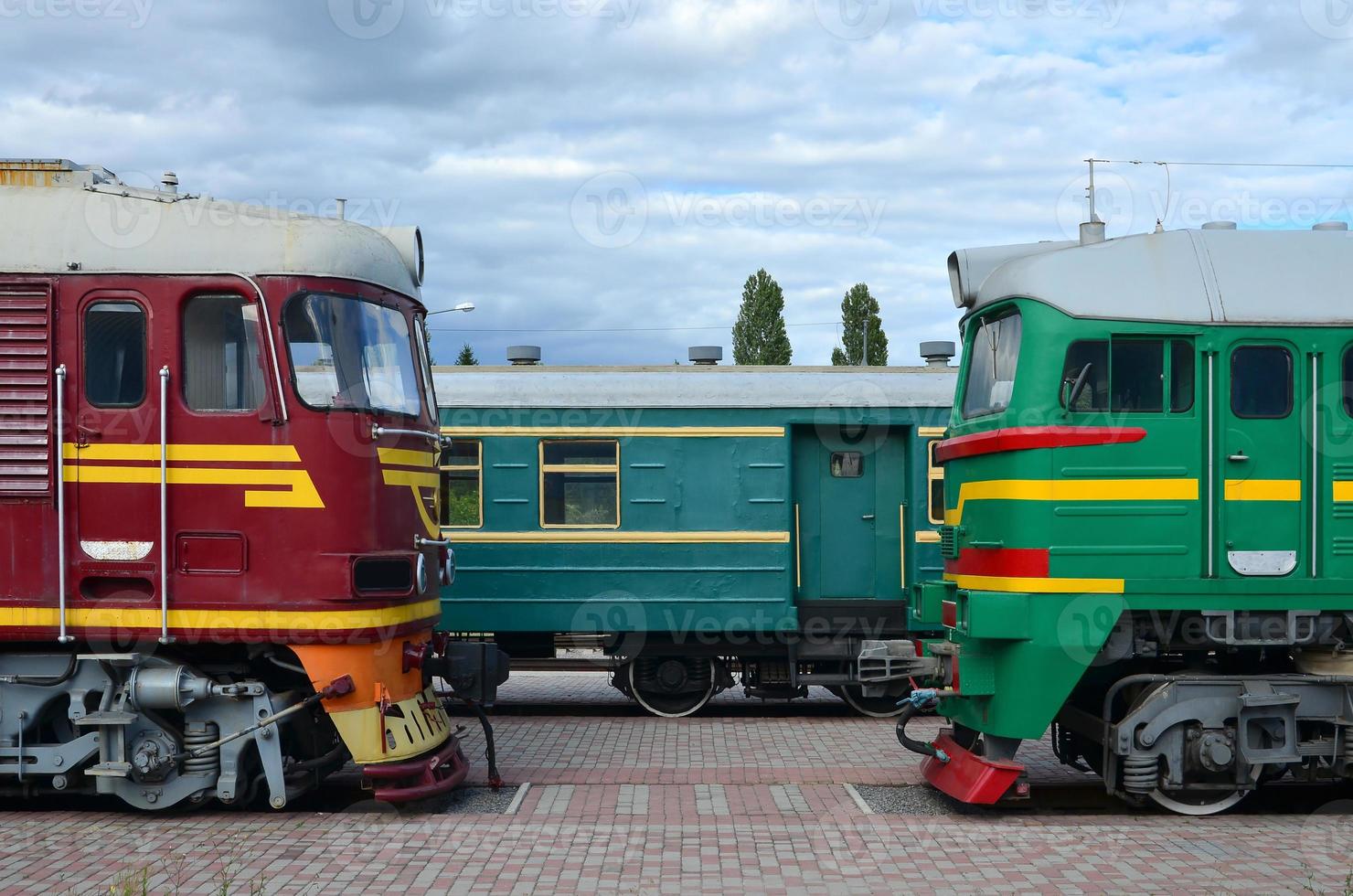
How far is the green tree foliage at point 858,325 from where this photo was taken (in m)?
51.8

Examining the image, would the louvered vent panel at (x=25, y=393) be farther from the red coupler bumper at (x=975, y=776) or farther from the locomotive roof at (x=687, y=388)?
the red coupler bumper at (x=975, y=776)

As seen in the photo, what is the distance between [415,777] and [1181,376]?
17.9 feet

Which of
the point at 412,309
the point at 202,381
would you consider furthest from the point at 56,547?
the point at 412,309

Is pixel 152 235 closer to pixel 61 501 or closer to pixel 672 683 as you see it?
Answer: pixel 61 501

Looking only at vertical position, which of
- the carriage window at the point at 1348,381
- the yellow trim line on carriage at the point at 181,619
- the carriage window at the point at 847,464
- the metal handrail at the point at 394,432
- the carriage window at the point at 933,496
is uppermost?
the carriage window at the point at 1348,381

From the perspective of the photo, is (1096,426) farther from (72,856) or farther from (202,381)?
(72,856)

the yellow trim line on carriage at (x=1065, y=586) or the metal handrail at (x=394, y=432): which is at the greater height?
the metal handrail at (x=394, y=432)

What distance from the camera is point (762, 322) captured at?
52344 millimetres

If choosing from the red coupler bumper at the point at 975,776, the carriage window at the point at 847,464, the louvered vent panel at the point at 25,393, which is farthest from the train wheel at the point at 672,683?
the louvered vent panel at the point at 25,393

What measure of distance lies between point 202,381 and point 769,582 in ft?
19.4

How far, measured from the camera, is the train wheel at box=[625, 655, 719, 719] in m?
12.0

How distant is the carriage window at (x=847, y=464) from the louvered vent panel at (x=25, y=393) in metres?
7.16

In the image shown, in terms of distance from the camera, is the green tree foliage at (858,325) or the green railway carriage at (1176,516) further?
the green tree foliage at (858,325)

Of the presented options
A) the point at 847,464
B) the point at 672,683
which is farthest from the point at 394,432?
the point at 847,464
